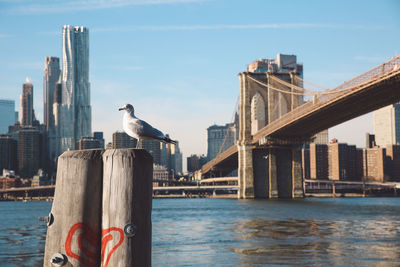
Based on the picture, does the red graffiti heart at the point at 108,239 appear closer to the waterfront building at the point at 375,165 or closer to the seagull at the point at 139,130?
the seagull at the point at 139,130

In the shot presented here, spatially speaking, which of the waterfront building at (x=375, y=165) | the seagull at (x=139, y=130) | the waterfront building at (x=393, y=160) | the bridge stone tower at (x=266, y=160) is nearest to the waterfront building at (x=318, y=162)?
the waterfront building at (x=375, y=165)

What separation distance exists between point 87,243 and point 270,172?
73206 millimetres

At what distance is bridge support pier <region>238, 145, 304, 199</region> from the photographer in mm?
75625

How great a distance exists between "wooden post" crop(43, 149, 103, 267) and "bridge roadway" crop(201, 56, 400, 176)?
4056cm

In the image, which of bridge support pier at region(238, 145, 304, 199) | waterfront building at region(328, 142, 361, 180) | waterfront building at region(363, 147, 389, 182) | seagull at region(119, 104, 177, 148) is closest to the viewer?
seagull at region(119, 104, 177, 148)

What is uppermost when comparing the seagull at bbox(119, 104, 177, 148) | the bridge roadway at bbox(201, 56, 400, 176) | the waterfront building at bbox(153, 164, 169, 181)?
the bridge roadway at bbox(201, 56, 400, 176)

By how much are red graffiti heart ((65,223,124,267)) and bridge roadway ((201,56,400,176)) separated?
133 feet

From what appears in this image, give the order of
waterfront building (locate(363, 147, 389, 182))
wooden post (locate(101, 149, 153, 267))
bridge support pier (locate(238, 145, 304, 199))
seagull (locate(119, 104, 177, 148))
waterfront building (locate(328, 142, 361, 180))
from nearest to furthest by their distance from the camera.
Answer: wooden post (locate(101, 149, 153, 267)), seagull (locate(119, 104, 177, 148)), bridge support pier (locate(238, 145, 304, 199)), waterfront building (locate(363, 147, 389, 182)), waterfront building (locate(328, 142, 361, 180))

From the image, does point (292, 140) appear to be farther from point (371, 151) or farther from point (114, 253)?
point (371, 151)

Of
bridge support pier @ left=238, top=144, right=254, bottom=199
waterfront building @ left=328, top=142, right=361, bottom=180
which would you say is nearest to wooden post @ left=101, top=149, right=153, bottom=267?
bridge support pier @ left=238, top=144, right=254, bottom=199

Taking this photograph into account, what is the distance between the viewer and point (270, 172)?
76250 mm

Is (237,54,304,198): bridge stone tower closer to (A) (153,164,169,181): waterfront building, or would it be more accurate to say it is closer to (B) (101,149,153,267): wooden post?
(B) (101,149,153,267): wooden post

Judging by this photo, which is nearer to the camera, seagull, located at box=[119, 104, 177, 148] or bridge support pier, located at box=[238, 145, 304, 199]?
seagull, located at box=[119, 104, 177, 148]

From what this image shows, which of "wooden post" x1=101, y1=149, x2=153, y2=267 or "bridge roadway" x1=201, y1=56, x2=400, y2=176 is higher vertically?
"bridge roadway" x1=201, y1=56, x2=400, y2=176
